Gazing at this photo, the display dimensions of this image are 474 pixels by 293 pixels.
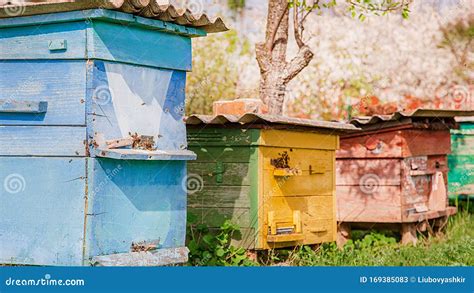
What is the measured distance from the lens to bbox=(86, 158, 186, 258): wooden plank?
4.65 metres

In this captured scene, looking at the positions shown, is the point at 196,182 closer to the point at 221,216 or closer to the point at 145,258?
the point at 221,216

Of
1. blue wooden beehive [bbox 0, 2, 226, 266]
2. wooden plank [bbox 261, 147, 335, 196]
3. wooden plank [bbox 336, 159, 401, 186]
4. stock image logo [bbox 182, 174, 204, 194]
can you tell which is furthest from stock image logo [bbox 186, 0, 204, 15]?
wooden plank [bbox 336, 159, 401, 186]

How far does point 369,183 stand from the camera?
7602mm

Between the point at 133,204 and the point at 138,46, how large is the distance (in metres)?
0.95

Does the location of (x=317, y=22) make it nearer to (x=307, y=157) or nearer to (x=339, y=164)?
(x=339, y=164)

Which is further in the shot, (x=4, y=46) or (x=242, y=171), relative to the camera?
(x=242, y=171)

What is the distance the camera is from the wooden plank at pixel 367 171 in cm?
748

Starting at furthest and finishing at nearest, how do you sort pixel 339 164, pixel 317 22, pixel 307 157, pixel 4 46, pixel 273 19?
1. pixel 317 22
2. pixel 339 164
3. pixel 273 19
4. pixel 307 157
5. pixel 4 46

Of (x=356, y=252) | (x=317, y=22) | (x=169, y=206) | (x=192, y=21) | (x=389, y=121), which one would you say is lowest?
(x=356, y=252)

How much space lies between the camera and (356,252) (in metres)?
6.86

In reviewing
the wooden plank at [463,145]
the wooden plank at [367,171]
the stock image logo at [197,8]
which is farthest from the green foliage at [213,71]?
the wooden plank at [367,171]

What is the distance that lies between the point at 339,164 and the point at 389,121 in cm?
67

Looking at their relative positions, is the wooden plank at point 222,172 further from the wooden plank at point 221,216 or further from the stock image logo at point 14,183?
the stock image logo at point 14,183

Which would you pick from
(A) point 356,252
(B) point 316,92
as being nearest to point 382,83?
(B) point 316,92
